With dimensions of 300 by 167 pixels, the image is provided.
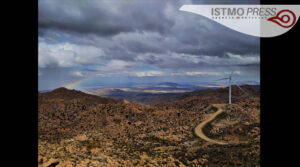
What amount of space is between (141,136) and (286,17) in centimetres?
2074

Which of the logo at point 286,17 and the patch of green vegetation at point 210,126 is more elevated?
the logo at point 286,17

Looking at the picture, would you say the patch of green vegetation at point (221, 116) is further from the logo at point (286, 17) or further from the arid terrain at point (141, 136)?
the logo at point (286, 17)

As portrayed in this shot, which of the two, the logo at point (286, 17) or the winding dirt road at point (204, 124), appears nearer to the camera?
the logo at point (286, 17)

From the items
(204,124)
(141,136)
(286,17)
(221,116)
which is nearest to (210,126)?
(204,124)

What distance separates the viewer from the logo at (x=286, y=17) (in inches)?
211

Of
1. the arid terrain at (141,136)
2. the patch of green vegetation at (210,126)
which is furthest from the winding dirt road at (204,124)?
the arid terrain at (141,136)

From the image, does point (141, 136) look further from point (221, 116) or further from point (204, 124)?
point (221, 116)

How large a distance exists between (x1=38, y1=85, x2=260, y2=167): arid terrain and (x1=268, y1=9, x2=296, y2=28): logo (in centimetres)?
1008

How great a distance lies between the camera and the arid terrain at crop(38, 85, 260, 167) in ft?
41.8

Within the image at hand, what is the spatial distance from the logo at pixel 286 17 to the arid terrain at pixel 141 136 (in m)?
10.1

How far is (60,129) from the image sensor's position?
2458 centimetres
